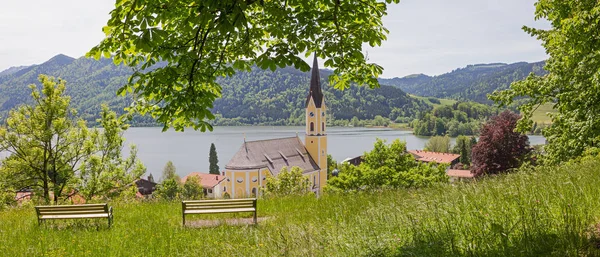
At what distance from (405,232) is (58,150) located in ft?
62.6

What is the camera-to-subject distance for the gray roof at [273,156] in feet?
169

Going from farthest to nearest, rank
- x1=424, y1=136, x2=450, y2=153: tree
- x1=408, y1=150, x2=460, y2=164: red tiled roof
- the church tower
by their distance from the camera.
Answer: x1=424, y1=136, x2=450, y2=153: tree < x1=408, y1=150, x2=460, y2=164: red tiled roof < the church tower

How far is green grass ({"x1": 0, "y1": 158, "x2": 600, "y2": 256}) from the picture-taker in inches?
128

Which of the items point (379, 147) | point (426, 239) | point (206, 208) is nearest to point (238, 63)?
point (426, 239)

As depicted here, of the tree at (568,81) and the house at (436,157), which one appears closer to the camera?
A: the tree at (568,81)

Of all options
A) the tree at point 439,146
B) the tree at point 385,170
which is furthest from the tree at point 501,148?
the tree at point 439,146

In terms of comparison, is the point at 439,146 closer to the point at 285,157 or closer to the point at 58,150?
the point at 285,157

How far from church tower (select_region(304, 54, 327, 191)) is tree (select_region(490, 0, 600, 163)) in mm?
44886

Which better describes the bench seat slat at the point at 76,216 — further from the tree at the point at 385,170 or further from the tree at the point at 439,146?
the tree at the point at 439,146

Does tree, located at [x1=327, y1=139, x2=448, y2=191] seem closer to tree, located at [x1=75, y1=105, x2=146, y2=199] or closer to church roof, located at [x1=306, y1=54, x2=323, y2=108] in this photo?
tree, located at [x1=75, y1=105, x2=146, y2=199]

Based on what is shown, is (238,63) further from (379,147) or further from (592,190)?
(379,147)

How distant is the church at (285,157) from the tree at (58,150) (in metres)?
28.5

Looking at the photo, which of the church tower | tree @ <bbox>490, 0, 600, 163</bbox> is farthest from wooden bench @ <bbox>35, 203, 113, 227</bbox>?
the church tower

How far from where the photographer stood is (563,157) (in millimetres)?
14586
